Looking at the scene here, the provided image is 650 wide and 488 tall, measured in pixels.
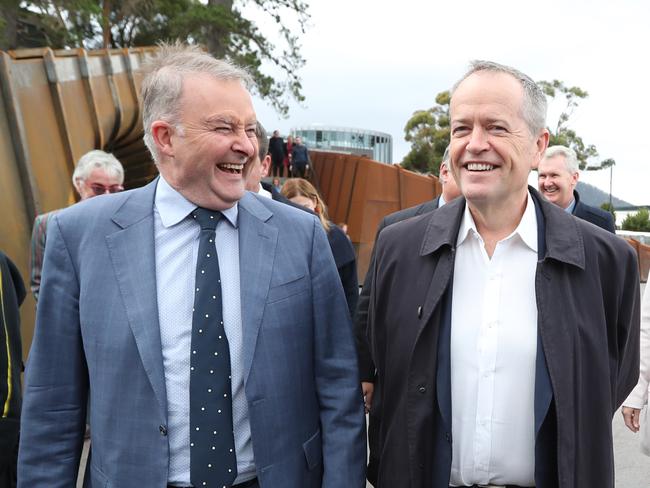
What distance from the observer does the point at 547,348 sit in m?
1.77

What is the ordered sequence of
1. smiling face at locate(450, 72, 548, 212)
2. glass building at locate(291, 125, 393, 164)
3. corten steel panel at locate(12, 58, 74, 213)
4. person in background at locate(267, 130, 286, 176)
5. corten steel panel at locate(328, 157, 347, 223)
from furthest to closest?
glass building at locate(291, 125, 393, 164)
person in background at locate(267, 130, 286, 176)
corten steel panel at locate(328, 157, 347, 223)
corten steel panel at locate(12, 58, 74, 213)
smiling face at locate(450, 72, 548, 212)

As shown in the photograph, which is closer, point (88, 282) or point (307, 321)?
point (88, 282)

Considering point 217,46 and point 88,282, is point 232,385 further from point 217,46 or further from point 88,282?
point 217,46

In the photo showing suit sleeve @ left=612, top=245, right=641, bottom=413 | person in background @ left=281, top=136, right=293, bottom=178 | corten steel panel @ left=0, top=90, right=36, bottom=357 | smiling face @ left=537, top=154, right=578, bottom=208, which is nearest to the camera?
suit sleeve @ left=612, top=245, right=641, bottom=413

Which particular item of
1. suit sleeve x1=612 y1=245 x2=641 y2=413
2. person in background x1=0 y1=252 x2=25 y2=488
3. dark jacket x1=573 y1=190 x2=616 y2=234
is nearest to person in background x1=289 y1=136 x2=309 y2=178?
dark jacket x1=573 y1=190 x2=616 y2=234

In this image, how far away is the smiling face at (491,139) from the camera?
1.89 m

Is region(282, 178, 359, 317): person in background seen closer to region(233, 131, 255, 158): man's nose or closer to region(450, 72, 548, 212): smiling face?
region(450, 72, 548, 212): smiling face

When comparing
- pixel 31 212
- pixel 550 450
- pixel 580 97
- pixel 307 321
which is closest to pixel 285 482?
pixel 307 321

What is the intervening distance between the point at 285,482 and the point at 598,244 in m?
1.26

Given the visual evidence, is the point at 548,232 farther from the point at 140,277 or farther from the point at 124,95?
the point at 124,95

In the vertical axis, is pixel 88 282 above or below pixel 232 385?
above

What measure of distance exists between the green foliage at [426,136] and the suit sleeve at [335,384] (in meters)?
32.9

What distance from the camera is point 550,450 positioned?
180 centimetres

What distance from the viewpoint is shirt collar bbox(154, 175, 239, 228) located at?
6.01ft
